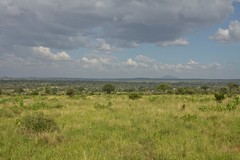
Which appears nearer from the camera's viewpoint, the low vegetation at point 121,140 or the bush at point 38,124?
the low vegetation at point 121,140

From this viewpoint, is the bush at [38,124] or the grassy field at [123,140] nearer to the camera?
the grassy field at [123,140]

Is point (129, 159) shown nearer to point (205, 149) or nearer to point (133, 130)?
point (205, 149)

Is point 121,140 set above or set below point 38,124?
below

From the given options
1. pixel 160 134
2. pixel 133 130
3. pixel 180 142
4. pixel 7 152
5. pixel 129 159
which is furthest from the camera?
pixel 133 130

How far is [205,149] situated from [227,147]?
0.86m

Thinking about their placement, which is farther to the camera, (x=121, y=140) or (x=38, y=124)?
(x=38, y=124)

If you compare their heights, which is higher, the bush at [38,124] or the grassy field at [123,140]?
the bush at [38,124]

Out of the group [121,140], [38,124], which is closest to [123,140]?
[121,140]

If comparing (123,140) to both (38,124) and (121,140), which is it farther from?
(38,124)

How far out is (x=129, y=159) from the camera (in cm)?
916

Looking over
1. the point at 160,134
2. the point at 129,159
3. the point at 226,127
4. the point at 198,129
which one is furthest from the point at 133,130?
the point at 129,159

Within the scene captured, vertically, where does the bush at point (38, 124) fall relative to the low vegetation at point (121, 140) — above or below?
above

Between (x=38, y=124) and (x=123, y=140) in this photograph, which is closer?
(x=123, y=140)

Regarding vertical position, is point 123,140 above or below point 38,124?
below
